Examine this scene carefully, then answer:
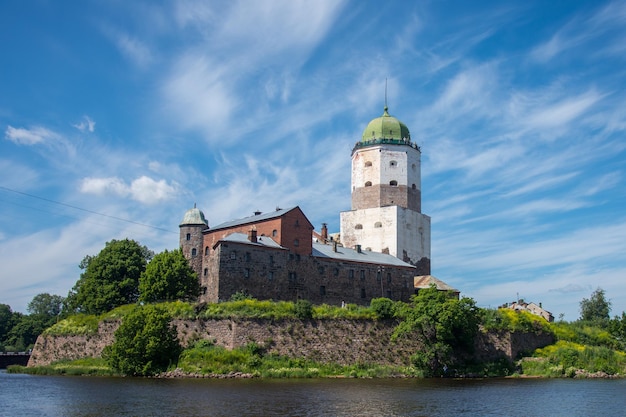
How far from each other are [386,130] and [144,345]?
39570 millimetres

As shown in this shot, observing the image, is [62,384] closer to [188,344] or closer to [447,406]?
[188,344]

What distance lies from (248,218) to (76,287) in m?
16.9

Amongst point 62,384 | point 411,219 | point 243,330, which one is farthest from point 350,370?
point 411,219

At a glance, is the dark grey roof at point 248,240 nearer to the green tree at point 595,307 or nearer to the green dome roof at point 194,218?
the green dome roof at point 194,218

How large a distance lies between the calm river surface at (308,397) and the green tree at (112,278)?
1209 cm

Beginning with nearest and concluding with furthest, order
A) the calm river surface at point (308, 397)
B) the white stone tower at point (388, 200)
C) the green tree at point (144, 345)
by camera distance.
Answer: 1. the calm river surface at point (308, 397)
2. the green tree at point (144, 345)
3. the white stone tower at point (388, 200)

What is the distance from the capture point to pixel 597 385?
1666 inches

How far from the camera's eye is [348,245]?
74.6 m

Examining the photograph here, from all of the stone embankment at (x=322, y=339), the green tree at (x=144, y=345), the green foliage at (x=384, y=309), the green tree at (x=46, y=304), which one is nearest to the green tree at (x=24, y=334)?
the green tree at (x=46, y=304)

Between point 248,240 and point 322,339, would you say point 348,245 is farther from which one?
point 322,339

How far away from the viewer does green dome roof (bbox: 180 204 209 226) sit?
60.8 m

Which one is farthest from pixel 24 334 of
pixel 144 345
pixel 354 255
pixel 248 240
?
pixel 144 345

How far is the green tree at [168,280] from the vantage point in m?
52.7

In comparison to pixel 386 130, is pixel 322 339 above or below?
below
